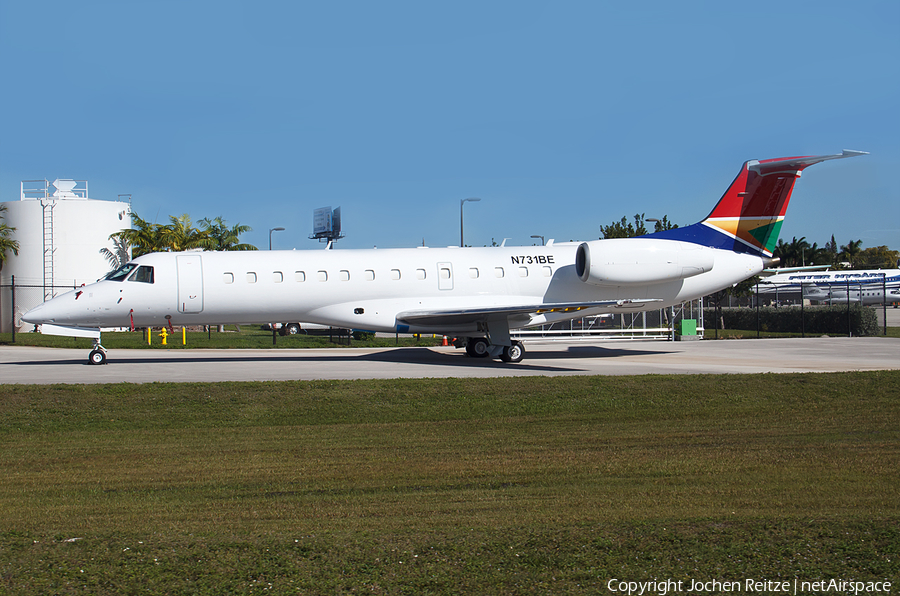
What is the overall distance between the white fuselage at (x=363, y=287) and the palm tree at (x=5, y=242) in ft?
104

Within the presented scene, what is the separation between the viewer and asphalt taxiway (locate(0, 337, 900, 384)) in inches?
669

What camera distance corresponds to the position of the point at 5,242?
46125mm

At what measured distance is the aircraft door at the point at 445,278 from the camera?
21.5 metres

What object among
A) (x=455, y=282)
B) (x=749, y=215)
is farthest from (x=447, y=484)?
(x=749, y=215)

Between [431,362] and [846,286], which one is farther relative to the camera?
[846,286]

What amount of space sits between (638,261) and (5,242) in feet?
136

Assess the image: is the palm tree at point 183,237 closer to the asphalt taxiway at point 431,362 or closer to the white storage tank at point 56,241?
the white storage tank at point 56,241

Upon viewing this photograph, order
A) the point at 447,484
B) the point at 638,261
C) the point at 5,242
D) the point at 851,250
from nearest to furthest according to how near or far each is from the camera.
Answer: the point at 447,484, the point at 638,261, the point at 5,242, the point at 851,250

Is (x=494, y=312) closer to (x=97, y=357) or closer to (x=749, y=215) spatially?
(x=749, y=215)

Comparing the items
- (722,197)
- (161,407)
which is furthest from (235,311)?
(722,197)

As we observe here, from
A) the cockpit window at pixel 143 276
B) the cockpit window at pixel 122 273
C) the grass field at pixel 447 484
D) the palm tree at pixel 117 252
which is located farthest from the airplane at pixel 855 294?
the cockpit window at pixel 122 273

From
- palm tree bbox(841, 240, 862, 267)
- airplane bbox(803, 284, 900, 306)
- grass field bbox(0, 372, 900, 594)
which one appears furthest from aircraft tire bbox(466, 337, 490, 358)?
palm tree bbox(841, 240, 862, 267)

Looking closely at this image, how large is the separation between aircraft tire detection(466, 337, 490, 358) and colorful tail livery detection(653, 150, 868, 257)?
6.39 meters

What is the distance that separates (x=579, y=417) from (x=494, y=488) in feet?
15.2
